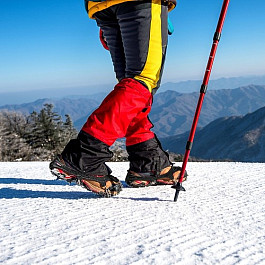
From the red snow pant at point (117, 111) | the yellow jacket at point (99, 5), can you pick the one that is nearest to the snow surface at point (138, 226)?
the red snow pant at point (117, 111)

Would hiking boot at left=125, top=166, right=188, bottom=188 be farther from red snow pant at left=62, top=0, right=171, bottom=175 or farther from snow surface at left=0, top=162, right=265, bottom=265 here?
red snow pant at left=62, top=0, right=171, bottom=175

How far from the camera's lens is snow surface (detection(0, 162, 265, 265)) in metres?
1.27

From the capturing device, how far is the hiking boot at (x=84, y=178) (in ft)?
7.02

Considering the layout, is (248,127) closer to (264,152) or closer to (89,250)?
(264,152)

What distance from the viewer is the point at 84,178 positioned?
2172mm

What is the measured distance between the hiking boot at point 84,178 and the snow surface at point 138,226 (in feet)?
0.24

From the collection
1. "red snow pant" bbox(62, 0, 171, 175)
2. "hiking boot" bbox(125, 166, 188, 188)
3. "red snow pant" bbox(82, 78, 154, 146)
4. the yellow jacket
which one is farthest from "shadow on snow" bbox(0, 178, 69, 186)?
the yellow jacket

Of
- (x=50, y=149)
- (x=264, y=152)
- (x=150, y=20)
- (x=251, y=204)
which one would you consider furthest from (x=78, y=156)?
(x=264, y=152)

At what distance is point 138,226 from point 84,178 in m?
0.68

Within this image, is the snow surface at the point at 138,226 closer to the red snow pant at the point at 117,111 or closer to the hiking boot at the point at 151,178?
the hiking boot at the point at 151,178

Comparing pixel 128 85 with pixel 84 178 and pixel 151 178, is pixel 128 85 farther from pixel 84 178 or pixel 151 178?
pixel 151 178

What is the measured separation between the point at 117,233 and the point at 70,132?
42755mm

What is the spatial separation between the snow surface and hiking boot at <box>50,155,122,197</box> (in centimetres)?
7

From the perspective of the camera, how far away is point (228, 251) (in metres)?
1.28
